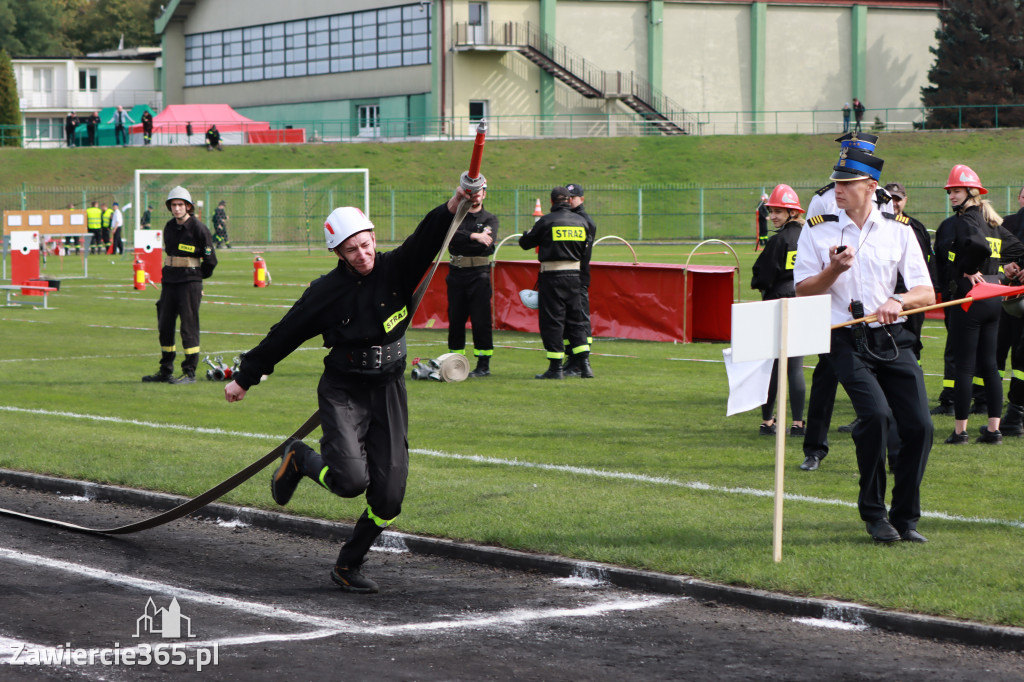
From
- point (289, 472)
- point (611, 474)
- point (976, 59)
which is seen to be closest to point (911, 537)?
point (611, 474)

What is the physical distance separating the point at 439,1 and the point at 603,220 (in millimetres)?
17224

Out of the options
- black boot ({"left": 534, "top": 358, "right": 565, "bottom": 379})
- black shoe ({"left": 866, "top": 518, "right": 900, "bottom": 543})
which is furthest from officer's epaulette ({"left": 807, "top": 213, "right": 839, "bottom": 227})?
black boot ({"left": 534, "top": 358, "right": 565, "bottom": 379})

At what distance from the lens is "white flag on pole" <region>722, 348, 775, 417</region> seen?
24.7 feet

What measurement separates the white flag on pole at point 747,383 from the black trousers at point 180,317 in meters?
9.15

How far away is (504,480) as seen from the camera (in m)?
9.50

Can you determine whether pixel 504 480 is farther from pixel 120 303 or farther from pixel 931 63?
pixel 931 63

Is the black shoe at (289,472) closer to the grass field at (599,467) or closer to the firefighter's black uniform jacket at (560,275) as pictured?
the grass field at (599,467)

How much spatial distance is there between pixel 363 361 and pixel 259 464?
1.33m

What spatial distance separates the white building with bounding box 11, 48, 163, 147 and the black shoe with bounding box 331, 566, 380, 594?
8208 centimetres

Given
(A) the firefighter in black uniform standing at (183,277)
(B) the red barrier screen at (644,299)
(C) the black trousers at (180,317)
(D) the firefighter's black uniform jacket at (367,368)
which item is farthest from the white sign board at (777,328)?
(B) the red barrier screen at (644,299)

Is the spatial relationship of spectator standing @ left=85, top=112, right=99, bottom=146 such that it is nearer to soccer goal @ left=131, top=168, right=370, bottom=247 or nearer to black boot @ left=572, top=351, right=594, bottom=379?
soccer goal @ left=131, top=168, right=370, bottom=247

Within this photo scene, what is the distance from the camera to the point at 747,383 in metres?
7.59

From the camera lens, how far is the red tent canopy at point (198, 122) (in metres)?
68.9

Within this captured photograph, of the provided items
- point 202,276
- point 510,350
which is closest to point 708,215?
point 510,350
